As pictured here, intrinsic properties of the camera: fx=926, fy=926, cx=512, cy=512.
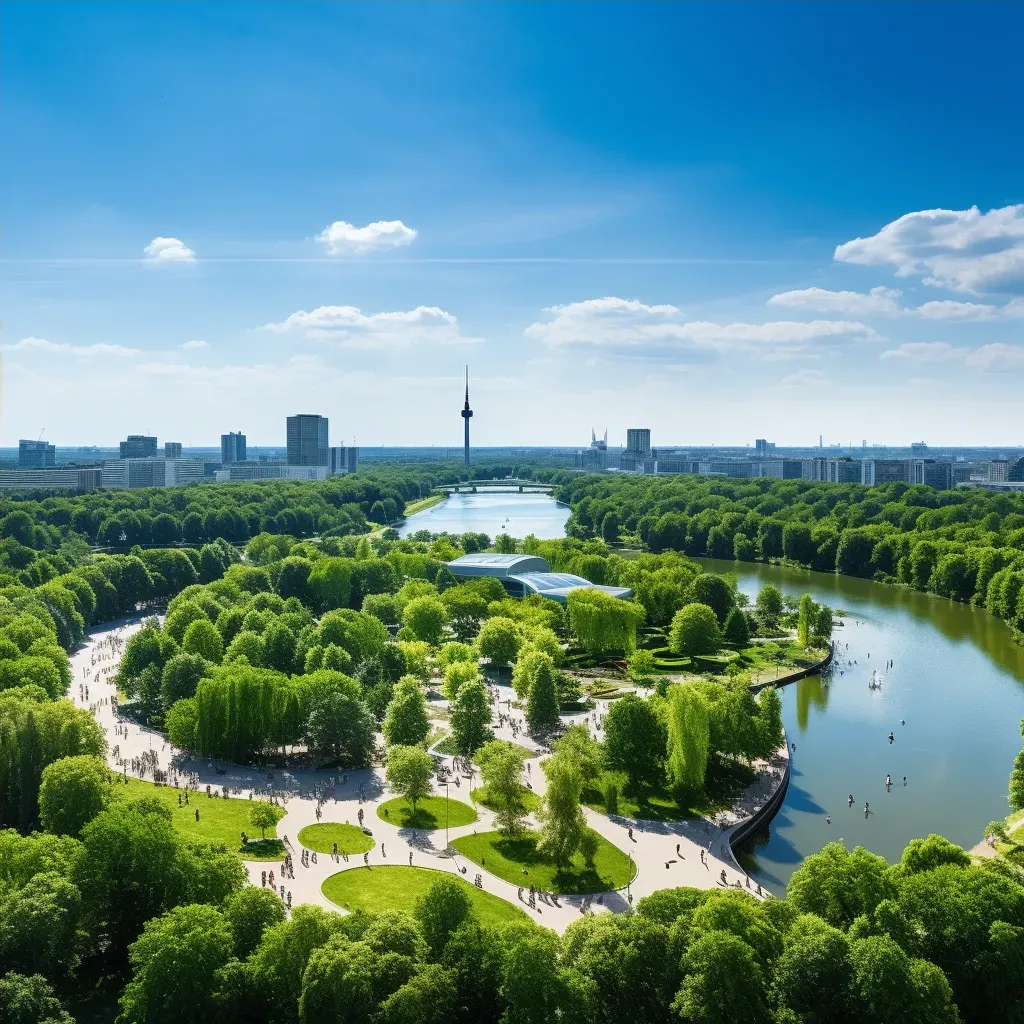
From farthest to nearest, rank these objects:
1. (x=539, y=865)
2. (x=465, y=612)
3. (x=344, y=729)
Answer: (x=465, y=612) < (x=344, y=729) < (x=539, y=865)

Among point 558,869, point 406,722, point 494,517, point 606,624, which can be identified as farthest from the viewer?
point 494,517

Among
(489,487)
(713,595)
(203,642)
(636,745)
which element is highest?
(489,487)

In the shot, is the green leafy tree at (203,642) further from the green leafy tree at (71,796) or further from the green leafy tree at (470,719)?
the green leafy tree at (71,796)

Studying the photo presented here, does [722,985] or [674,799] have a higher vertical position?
[722,985]

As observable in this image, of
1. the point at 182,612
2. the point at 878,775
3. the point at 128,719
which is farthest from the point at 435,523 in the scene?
the point at 878,775

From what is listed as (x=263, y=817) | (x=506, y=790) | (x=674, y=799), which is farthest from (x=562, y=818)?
(x=263, y=817)

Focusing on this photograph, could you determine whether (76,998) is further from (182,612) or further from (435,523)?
(435,523)

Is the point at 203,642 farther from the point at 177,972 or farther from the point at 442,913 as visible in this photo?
the point at 442,913
